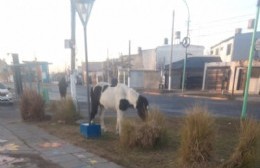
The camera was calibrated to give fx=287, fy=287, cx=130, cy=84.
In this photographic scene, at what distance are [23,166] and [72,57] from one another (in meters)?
7.55

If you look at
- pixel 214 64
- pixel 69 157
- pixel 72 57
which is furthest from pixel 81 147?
pixel 214 64

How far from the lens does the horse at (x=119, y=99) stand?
8.41 metres

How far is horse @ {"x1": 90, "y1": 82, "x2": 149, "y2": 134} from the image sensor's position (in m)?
8.41

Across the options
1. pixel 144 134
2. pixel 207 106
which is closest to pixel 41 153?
pixel 144 134

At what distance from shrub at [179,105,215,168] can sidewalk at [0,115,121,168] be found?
153 cm

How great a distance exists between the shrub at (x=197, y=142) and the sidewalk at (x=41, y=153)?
1.53 meters

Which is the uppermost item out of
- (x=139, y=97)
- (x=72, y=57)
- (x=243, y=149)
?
(x=72, y=57)

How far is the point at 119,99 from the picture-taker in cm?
882

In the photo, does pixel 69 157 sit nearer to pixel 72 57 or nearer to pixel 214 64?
pixel 72 57

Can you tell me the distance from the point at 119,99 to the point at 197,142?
3.71 metres

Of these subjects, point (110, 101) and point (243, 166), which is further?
point (110, 101)

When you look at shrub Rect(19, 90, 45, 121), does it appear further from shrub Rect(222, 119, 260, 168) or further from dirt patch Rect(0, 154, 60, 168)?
shrub Rect(222, 119, 260, 168)

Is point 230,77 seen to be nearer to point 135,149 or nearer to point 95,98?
point 95,98

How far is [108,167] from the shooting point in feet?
19.9
